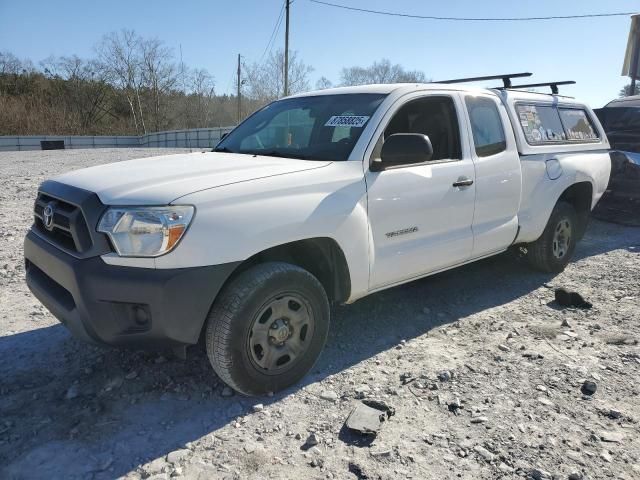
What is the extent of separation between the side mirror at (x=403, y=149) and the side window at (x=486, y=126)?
1035 mm

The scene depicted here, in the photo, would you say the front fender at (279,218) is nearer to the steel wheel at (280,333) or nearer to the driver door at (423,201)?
the driver door at (423,201)

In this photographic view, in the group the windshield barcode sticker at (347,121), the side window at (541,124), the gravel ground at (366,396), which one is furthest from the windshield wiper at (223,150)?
the side window at (541,124)

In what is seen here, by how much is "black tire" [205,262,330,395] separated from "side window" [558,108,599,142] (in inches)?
149

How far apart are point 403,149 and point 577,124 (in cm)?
336

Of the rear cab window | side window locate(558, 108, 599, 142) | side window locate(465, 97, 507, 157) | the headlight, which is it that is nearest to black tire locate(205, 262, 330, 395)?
the headlight

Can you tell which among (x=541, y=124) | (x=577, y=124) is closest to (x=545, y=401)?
(x=541, y=124)

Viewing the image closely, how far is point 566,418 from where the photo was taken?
2.75 metres

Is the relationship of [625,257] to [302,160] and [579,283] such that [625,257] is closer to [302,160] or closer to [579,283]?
[579,283]

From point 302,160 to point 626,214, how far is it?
282 inches

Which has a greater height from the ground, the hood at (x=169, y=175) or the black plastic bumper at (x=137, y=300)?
the hood at (x=169, y=175)

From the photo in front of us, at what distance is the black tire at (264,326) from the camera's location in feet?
8.70

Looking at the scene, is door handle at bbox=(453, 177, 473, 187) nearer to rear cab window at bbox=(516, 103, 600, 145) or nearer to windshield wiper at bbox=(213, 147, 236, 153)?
rear cab window at bbox=(516, 103, 600, 145)

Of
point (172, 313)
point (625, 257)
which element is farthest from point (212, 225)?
point (625, 257)

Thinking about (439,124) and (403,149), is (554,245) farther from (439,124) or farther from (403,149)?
(403,149)
